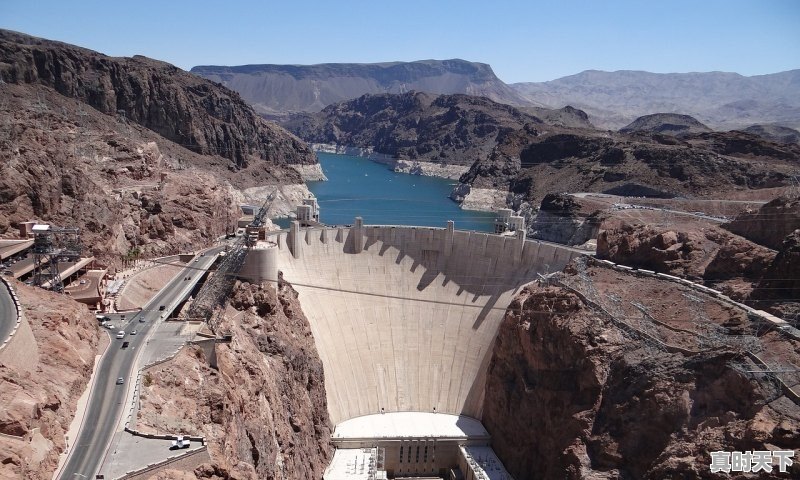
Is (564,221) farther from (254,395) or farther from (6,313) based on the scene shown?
(6,313)

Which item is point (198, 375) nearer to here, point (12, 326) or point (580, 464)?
point (12, 326)

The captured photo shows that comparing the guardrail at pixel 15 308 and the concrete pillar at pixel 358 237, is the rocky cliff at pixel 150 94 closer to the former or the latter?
the concrete pillar at pixel 358 237

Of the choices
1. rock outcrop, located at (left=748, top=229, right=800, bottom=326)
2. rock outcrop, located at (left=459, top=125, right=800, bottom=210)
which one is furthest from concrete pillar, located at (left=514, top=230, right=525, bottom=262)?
rock outcrop, located at (left=459, top=125, right=800, bottom=210)

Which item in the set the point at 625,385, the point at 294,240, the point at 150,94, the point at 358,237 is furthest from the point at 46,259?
the point at 150,94

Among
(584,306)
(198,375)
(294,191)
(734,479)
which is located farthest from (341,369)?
(294,191)

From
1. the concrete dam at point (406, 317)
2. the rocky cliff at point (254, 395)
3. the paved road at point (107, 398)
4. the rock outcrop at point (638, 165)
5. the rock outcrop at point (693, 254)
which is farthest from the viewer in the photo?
the rock outcrop at point (638, 165)

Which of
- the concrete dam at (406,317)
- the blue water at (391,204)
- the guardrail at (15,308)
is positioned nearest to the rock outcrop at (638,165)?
the blue water at (391,204)
